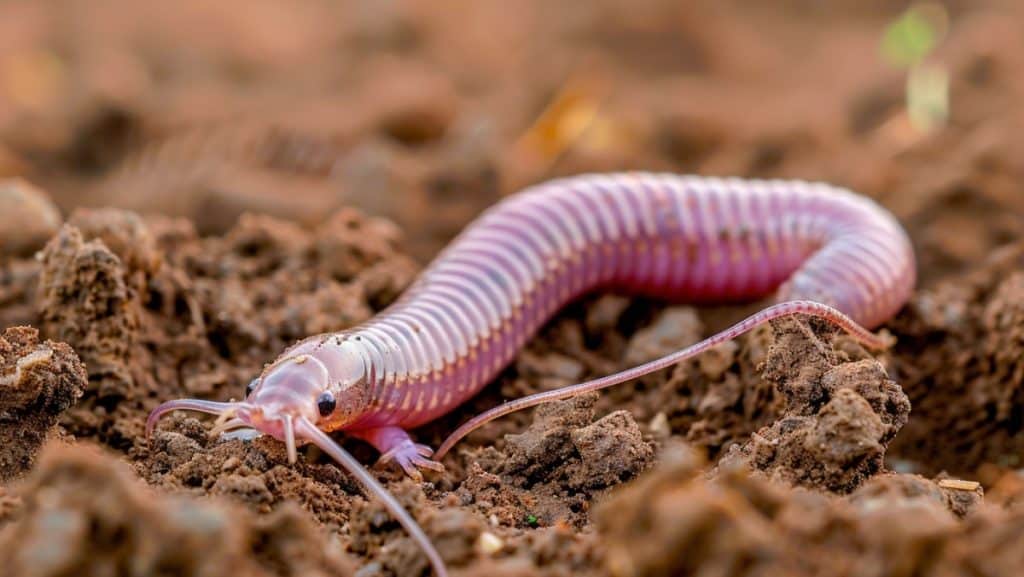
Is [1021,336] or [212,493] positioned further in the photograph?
[1021,336]

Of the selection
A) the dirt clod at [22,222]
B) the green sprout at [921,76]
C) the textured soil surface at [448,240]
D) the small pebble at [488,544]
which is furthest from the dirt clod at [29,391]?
the green sprout at [921,76]

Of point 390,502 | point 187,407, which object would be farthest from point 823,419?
point 187,407

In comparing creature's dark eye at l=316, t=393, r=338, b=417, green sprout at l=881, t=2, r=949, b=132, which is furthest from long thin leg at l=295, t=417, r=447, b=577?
green sprout at l=881, t=2, r=949, b=132

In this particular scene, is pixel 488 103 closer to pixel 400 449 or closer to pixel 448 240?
pixel 448 240

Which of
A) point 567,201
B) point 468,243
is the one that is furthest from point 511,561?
point 567,201

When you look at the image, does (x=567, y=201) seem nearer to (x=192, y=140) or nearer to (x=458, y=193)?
(x=458, y=193)

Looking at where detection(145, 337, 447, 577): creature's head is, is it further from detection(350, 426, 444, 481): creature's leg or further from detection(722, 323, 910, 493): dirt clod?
detection(722, 323, 910, 493): dirt clod
